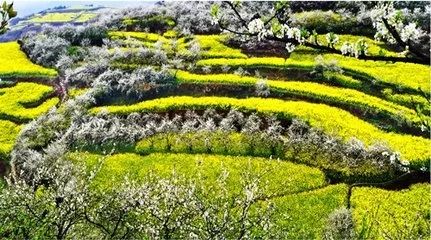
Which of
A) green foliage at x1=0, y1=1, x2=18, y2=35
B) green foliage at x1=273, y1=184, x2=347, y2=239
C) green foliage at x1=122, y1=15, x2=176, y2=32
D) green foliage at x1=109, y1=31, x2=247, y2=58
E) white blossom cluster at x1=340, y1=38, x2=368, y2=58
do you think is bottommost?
green foliage at x1=122, y1=15, x2=176, y2=32

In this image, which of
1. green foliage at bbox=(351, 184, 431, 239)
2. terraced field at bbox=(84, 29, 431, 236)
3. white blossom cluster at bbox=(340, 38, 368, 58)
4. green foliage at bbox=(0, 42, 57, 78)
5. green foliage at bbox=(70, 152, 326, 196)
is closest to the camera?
white blossom cluster at bbox=(340, 38, 368, 58)

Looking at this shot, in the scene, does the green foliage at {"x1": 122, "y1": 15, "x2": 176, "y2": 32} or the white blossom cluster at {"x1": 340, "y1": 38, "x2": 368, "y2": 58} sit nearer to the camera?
the white blossom cluster at {"x1": 340, "y1": 38, "x2": 368, "y2": 58}

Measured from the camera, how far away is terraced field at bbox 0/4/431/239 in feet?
107

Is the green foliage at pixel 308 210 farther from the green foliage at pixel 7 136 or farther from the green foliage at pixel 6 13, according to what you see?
the green foliage at pixel 6 13

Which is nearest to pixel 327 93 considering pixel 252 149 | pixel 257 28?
pixel 252 149

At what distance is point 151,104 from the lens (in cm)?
4462

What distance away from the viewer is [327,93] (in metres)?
44.6

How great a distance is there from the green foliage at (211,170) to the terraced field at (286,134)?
0.06 metres

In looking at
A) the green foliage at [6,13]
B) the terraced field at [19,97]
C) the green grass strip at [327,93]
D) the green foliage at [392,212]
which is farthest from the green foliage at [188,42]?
the green foliage at [6,13]

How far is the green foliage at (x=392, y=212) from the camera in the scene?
96.5 feet

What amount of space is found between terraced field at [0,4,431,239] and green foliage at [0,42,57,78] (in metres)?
0.19

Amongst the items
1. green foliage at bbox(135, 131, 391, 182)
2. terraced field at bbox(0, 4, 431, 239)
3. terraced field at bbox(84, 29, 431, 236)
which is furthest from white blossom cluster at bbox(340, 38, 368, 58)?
green foliage at bbox(135, 131, 391, 182)

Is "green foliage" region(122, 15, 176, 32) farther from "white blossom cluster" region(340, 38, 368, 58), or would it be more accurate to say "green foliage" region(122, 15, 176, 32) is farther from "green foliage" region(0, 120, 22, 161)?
"white blossom cluster" region(340, 38, 368, 58)

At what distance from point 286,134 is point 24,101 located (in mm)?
21250
